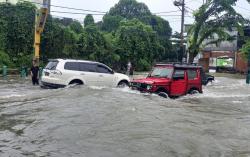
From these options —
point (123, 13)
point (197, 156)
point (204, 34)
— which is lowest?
point (197, 156)

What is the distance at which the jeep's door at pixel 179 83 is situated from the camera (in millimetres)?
20256

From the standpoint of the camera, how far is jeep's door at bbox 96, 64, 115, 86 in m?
22.2

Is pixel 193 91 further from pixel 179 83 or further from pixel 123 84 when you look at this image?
pixel 123 84

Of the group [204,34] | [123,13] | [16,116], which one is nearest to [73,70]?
[16,116]

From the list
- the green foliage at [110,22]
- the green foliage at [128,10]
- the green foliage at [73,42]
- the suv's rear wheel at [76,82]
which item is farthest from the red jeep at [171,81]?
the green foliage at [128,10]

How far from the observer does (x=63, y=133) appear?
10555 mm

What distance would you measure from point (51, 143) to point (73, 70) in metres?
12.0

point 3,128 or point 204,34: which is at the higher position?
point 204,34

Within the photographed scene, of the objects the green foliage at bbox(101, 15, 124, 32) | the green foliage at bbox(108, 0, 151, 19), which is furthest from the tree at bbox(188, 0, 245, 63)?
the green foliage at bbox(108, 0, 151, 19)

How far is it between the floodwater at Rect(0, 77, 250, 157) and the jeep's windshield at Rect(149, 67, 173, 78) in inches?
95.3

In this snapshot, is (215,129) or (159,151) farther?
(215,129)

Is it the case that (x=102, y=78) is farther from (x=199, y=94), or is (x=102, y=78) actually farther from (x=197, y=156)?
(x=197, y=156)

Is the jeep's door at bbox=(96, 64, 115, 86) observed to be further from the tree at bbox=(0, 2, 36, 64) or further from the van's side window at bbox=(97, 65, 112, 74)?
the tree at bbox=(0, 2, 36, 64)

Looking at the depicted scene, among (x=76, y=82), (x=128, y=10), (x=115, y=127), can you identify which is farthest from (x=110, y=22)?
(x=115, y=127)
